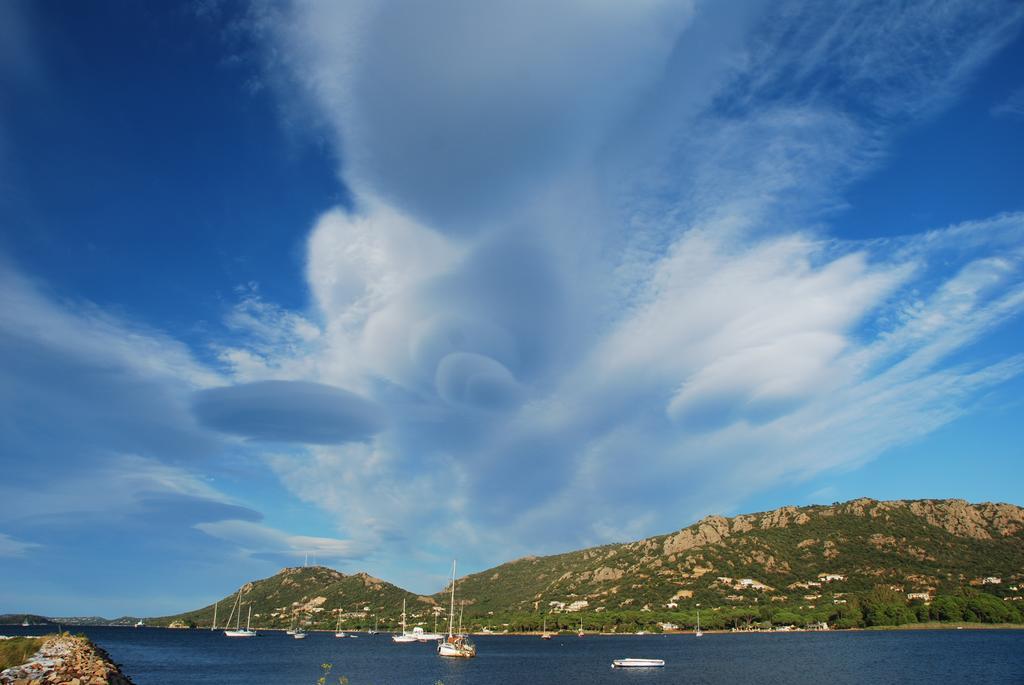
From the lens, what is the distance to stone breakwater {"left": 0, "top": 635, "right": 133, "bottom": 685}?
35.7 meters

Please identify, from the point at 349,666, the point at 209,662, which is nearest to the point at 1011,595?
the point at 349,666

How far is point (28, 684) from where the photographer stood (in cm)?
3297

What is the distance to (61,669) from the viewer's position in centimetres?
4069

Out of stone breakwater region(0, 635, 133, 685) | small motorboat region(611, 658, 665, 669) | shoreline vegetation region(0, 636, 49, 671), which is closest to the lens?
stone breakwater region(0, 635, 133, 685)

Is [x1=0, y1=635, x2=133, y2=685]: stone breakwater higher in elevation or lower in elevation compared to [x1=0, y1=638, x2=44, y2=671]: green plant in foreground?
lower

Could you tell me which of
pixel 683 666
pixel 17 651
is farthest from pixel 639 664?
pixel 17 651

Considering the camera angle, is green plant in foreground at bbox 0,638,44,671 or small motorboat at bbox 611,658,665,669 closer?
green plant in foreground at bbox 0,638,44,671

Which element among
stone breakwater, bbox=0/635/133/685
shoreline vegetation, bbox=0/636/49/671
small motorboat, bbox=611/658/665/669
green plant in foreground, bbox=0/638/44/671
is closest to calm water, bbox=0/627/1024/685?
small motorboat, bbox=611/658/665/669

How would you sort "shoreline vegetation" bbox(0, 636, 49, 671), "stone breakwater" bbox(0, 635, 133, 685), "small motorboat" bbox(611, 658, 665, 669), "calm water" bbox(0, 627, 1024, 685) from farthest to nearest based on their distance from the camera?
"small motorboat" bbox(611, 658, 665, 669), "calm water" bbox(0, 627, 1024, 685), "shoreline vegetation" bbox(0, 636, 49, 671), "stone breakwater" bbox(0, 635, 133, 685)

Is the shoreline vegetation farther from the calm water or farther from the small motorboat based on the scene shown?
the small motorboat

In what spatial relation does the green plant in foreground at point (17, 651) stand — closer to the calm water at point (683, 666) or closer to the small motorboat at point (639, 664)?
the calm water at point (683, 666)

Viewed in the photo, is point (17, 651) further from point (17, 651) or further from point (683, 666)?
point (683, 666)

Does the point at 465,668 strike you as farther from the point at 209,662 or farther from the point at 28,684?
the point at 28,684

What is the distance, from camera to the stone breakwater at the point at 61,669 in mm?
35688
